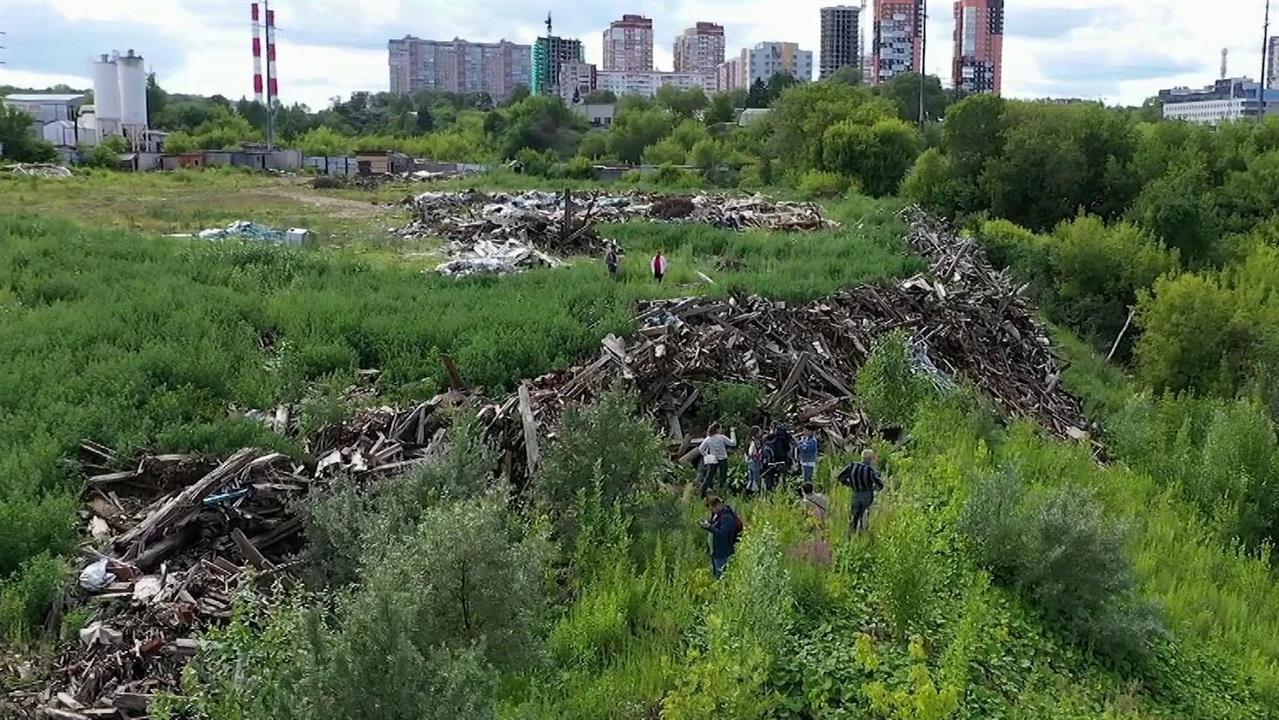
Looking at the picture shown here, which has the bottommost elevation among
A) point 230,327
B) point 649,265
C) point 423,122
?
point 230,327

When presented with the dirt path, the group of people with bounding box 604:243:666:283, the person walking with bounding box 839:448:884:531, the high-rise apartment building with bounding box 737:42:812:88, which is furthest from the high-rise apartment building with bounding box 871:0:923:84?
the person walking with bounding box 839:448:884:531

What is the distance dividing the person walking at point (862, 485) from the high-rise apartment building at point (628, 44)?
160982 mm

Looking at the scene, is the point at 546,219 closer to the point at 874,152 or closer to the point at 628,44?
the point at 874,152

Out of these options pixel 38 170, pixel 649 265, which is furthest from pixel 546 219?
pixel 38 170

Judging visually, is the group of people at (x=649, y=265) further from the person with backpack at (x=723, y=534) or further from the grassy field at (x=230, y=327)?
the person with backpack at (x=723, y=534)

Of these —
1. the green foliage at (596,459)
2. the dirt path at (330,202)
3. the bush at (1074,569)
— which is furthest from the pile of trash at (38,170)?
the bush at (1074,569)

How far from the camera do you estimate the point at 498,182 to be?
45.0 m

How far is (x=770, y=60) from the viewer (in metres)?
149

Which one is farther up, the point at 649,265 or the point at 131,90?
the point at 131,90

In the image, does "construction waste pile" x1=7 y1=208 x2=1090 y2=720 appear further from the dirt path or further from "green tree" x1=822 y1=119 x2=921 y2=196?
"green tree" x1=822 y1=119 x2=921 y2=196

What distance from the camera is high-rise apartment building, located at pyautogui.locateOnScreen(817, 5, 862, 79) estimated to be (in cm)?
12631

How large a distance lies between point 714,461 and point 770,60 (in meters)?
146

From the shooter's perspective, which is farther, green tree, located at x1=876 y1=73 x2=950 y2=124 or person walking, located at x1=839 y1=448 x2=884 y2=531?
green tree, located at x1=876 y1=73 x2=950 y2=124

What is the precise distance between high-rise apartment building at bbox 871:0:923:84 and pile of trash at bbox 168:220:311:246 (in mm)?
85882
